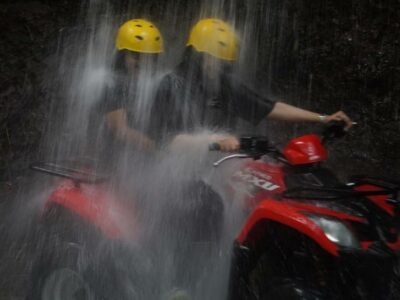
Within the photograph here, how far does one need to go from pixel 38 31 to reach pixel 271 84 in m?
3.81

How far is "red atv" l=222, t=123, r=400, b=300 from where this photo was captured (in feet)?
9.37

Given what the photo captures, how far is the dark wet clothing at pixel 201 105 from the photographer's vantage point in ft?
14.1

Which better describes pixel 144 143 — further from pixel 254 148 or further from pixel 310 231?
pixel 310 231

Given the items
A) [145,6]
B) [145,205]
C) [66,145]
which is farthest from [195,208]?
[145,6]

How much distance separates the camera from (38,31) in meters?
9.02

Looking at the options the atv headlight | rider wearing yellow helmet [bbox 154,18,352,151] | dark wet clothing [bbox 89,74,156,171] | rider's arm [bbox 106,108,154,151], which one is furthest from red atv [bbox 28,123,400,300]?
rider wearing yellow helmet [bbox 154,18,352,151]

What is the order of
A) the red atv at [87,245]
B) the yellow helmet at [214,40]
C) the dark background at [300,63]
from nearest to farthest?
the red atv at [87,245]
the yellow helmet at [214,40]
the dark background at [300,63]

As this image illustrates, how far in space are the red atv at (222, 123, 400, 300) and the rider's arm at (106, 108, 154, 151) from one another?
2.66ft

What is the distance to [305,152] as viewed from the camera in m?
3.36

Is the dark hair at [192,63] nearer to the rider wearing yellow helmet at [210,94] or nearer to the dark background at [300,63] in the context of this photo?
the rider wearing yellow helmet at [210,94]

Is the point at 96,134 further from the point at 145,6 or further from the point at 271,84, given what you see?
the point at 145,6

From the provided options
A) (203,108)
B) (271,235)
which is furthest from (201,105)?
(271,235)

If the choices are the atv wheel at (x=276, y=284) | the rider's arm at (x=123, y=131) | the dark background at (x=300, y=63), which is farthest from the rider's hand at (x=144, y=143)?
the dark background at (x=300, y=63)

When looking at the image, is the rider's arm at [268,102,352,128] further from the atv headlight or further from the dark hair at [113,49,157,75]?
the atv headlight
